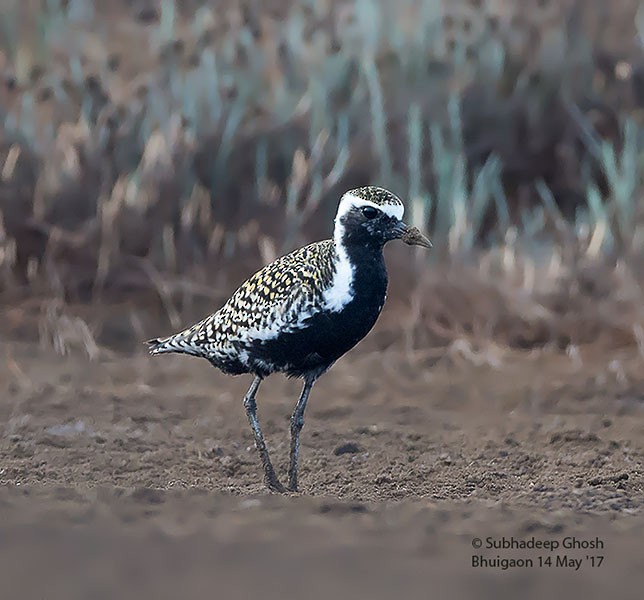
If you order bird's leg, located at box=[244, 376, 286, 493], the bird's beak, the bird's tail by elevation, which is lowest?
bird's leg, located at box=[244, 376, 286, 493]

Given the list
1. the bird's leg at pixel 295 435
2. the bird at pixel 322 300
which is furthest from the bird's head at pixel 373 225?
the bird's leg at pixel 295 435

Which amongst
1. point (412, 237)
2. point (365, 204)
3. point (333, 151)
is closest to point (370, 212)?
point (365, 204)

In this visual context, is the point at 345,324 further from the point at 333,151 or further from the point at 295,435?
the point at 333,151

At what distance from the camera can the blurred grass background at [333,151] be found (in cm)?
711

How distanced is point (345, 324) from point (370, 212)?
16.3 inches

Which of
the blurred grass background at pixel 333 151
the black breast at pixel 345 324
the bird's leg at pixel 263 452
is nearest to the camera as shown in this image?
the black breast at pixel 345 324

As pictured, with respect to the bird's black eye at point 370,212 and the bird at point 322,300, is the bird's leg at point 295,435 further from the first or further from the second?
the bird's black eye at point 370,212

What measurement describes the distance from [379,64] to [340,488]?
4.75 meters

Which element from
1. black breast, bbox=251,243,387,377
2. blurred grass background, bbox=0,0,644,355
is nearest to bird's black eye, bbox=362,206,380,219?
black breast, bbox=251,243,387,377

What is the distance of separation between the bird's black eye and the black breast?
125mm

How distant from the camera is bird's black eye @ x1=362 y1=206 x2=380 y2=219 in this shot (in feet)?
15.1

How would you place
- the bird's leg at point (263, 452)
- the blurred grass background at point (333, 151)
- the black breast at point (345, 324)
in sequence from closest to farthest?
the black breast at point (345, 324), the bird's leg at point (263, 452), the blurred grass background at point (333, 151)

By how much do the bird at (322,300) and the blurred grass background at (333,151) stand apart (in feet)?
6.89

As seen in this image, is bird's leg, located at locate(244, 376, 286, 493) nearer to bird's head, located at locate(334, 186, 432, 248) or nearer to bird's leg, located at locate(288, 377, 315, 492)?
bird's leg, located at locate(288, 377, 315, 492)
